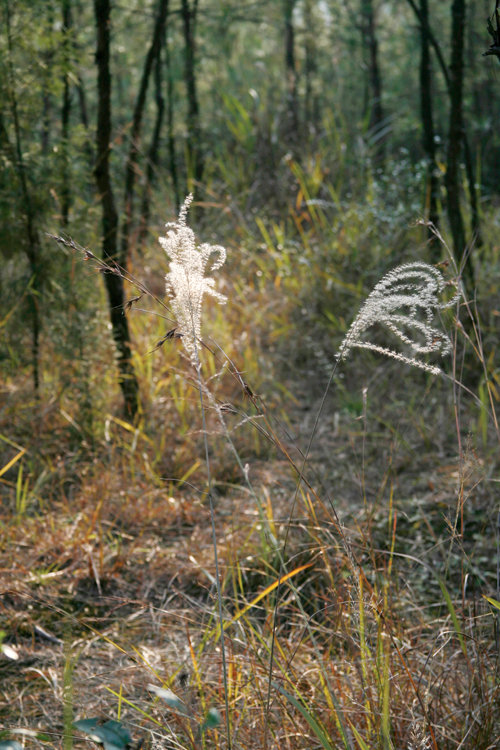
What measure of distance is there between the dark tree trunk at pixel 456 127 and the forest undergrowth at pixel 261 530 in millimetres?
300

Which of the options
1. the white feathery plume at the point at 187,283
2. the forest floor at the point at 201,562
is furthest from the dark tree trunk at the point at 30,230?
the white feathery plume at the point at 187,283

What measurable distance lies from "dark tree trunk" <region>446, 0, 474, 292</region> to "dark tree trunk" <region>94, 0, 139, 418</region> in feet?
4.97

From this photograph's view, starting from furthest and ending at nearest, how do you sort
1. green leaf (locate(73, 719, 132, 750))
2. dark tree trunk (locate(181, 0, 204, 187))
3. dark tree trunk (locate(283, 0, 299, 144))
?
dark tree trunk (locate(283, 0, 299, 144))
dark tree trunk (locate(181, 0, 204, 187))
green leaf (locate(73, 719, 132, 750))

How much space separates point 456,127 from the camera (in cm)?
356

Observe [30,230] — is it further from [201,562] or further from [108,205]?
[201,562]

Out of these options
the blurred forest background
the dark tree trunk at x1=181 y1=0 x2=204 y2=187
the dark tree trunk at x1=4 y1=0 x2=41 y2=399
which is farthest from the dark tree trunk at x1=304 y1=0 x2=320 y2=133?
the dark tree trunk at x1=4 y1=0 x2=41 y2=399

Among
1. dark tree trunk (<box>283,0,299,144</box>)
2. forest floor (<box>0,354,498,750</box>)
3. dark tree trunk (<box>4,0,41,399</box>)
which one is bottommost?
forest floor (<box>0,354,498,750</box>)

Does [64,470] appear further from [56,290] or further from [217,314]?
[217,314]

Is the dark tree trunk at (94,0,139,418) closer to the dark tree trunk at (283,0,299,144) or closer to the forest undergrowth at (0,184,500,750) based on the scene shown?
the forest undergrowth at (0,184,500,750)

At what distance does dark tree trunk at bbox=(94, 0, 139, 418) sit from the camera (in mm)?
2904

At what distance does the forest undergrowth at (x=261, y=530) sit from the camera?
4.76 feet

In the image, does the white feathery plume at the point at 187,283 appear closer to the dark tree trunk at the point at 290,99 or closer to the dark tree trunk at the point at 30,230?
the dark tree trunk at the point at 30,230

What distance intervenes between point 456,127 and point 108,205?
1.64 meters

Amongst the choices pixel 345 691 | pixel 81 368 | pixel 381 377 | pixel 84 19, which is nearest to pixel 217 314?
pixel 381 377
